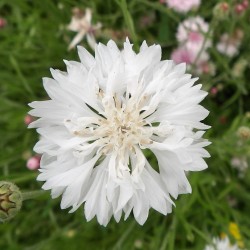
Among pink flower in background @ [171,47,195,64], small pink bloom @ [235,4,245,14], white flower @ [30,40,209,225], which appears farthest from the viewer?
pink flower in background @ [171,47,195,64]

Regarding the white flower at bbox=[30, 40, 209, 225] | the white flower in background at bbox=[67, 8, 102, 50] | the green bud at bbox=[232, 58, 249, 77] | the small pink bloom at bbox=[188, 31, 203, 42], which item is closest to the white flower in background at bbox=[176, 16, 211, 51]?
the small pink bloom at bbox=[188, 31, 203, 42]

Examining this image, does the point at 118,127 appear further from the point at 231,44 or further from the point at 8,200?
the point at 231,44

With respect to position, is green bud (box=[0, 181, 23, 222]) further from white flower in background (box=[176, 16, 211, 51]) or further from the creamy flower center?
white flower in background (box=[176, 16, 211, 51])

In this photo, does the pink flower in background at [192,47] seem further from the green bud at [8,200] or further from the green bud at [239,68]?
the green bud at [8,200]

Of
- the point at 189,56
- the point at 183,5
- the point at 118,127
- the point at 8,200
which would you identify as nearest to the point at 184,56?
the point at 189,56

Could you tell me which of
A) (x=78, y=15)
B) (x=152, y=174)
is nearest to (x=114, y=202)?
(x=152, y=174)

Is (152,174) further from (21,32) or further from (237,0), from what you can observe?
(21,32)
